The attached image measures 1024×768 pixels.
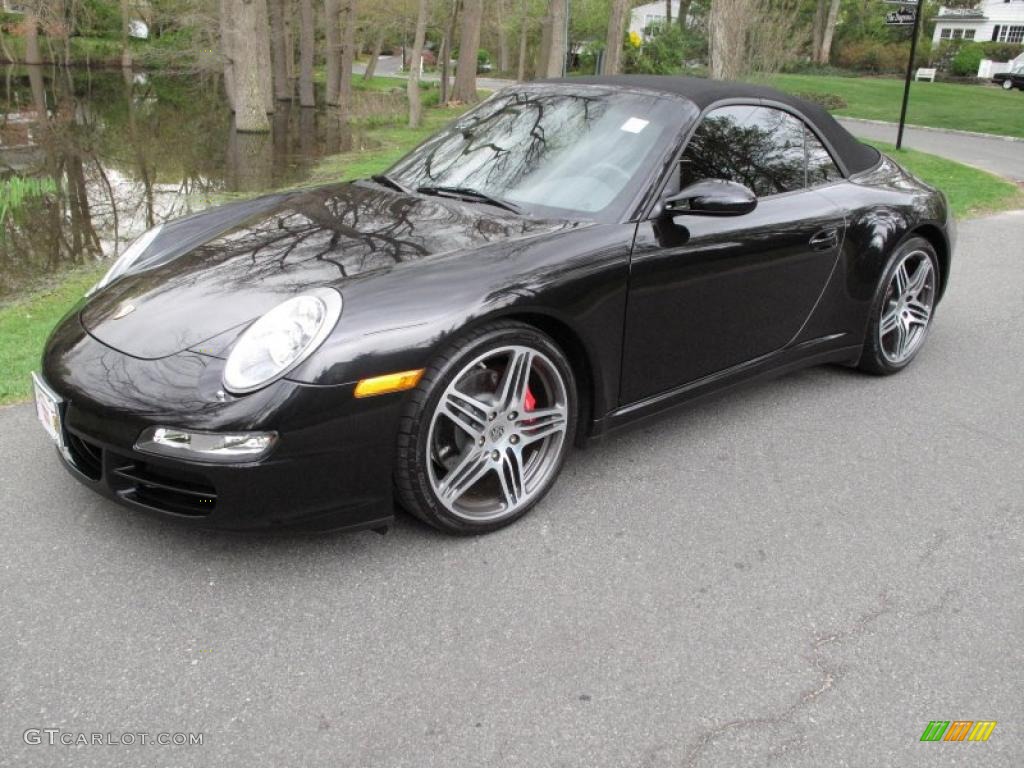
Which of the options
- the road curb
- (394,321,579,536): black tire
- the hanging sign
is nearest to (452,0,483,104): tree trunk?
the road curb

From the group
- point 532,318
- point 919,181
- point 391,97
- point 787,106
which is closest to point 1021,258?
point 919,181

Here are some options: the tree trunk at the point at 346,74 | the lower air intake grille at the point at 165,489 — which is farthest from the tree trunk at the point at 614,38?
the lower air intake grille at the point at 165,489

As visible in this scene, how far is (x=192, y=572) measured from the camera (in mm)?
2715

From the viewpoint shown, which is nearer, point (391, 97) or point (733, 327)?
point (733, 327)

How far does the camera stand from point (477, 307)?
9.02 ft

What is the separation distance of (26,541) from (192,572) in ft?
1.97

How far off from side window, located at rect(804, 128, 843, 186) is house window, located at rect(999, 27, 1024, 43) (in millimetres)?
66946

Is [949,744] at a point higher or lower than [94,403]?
lower

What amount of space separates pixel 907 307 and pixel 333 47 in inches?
1186

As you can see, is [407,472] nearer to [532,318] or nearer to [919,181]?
[532,318]

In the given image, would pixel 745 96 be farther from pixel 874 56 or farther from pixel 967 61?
pixel 874 56

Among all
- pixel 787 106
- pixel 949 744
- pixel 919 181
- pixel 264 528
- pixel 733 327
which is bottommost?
pixel 949 744

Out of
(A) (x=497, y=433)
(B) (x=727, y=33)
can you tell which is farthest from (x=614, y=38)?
(A) (x=497, y=433)

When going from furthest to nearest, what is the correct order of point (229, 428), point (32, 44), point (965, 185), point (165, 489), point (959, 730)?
point (32, 44)
point (965, 185)
point (165, 489)
point (229, 428)
point (959, 730)
